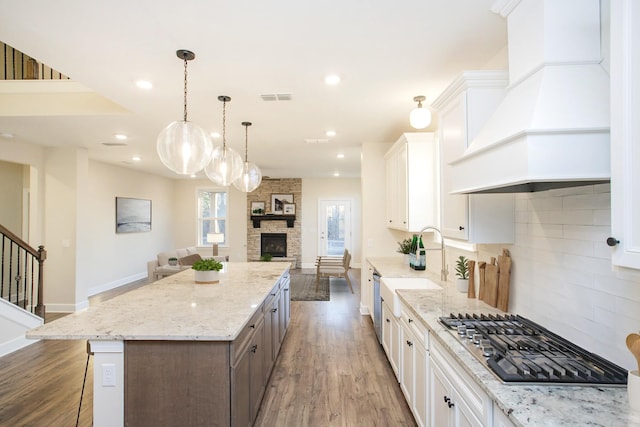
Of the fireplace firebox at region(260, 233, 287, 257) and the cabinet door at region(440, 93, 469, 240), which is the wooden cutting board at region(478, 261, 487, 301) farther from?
the fireplace firebox at region(260, 233, 287, 257)

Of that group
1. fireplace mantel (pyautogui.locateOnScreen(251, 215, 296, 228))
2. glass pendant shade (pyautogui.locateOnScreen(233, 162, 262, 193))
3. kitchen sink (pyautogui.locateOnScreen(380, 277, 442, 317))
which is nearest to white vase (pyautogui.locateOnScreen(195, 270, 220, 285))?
glass pendant shade (pyautogui.locateOnScreen(233, 162, 262, 193))

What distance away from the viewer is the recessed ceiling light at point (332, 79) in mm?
2682

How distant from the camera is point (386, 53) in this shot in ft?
7.65

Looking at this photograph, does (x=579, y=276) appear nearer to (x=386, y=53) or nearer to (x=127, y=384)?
(x=386, y=53)

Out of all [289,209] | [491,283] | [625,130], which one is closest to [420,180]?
[491,283]

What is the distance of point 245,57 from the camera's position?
238 cm

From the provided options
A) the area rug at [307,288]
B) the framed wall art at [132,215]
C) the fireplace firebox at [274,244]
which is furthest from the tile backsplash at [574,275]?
the fireplace firebox at [274,244]

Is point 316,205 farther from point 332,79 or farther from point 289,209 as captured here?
point 332,79

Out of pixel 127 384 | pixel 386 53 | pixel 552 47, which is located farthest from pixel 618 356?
pixel 127 384

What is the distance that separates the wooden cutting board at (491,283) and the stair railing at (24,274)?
5.08 metres

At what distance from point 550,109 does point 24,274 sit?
7.67 metres

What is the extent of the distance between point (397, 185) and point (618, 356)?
296cm

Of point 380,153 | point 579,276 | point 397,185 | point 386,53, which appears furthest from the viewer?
point 380,153

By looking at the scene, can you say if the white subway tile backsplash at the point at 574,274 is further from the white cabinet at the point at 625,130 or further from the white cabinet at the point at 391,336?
the white cabinet at the point at 391,336
